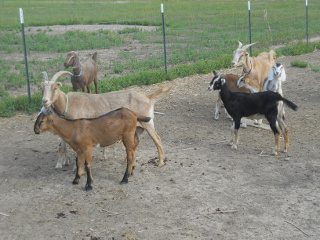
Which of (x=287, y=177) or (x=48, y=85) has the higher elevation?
(x=48, y=85)

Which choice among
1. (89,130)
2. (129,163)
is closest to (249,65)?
(129,163)

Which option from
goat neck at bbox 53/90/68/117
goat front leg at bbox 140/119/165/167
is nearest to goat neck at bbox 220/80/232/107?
goat front leg at bbox 140/119/165/167

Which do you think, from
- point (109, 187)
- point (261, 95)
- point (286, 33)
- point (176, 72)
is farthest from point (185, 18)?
point (109, 187)

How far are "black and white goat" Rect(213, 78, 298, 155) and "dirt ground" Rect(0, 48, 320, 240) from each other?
13.4 inches

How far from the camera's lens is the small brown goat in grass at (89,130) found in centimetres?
764

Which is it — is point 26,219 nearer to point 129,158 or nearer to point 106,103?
point 129,158

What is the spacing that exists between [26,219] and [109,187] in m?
1.41

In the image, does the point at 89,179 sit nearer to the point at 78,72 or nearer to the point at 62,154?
the point at 62,154

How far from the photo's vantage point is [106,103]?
8.55 metres

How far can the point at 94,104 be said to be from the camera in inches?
335

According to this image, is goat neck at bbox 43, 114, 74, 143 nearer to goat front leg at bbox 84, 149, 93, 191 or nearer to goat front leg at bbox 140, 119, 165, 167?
goat front leg at bbox 84, 149, 93, 191

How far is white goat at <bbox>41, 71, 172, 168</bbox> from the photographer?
833 cm

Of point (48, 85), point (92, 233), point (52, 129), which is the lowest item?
point (92, 233)

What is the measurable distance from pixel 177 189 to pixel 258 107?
2.38 metres
